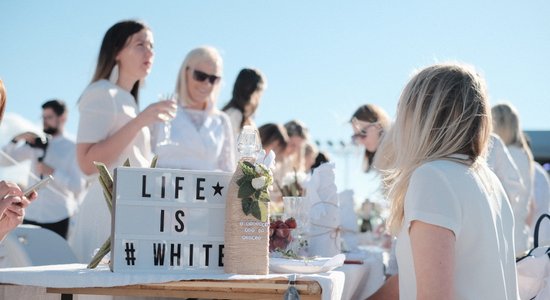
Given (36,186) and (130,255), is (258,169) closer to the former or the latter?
(130,255)

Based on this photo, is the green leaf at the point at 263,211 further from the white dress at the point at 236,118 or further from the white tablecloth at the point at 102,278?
the white dress at the point at 236,118

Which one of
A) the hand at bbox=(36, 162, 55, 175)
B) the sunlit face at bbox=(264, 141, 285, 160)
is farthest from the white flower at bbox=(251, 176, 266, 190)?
the hand at bbox=(36, 162, 55, 175)

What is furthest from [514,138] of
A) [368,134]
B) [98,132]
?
[98,132]

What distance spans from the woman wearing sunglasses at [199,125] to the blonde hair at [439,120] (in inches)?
71.2

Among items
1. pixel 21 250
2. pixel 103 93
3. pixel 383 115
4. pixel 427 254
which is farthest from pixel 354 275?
pixel 383 115

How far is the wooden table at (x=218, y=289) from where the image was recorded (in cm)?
168

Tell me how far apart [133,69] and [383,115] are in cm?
154

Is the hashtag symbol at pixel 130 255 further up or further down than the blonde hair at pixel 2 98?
further down

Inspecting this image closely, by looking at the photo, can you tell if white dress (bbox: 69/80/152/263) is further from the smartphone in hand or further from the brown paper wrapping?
the brown paper wrapping

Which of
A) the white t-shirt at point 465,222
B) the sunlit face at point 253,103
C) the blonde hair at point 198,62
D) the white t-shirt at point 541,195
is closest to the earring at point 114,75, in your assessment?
the blonde hair at point 198,62

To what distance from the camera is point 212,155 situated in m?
3.64

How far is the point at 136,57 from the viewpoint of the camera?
3232 mm

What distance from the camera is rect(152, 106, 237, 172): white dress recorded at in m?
3.57

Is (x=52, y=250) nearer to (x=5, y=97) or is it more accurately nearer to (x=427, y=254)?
(x=5, y=97)
